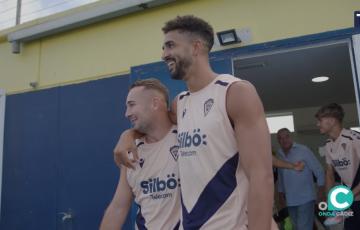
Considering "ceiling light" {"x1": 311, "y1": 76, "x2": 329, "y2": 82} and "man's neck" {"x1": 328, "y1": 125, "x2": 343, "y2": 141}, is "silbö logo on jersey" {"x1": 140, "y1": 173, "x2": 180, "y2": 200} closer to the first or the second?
"man's neck" {"x1": 328, "y1": 125, "x2": 343, "y2": 141}

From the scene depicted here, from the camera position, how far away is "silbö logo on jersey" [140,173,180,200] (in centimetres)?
234

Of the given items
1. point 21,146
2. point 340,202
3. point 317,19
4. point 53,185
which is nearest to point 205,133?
point 317,19

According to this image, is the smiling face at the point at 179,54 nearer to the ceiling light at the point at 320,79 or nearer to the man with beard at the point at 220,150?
the man with beard at the point at 220,150

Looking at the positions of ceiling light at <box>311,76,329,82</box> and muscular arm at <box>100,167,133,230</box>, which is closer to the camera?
muscular arm at <box>100,167,133,230</box>

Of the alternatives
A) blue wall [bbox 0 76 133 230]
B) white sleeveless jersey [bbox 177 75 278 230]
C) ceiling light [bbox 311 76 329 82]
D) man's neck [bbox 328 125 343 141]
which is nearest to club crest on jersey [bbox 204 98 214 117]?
white sleeveless jersey [bbox 177 75 278 230]

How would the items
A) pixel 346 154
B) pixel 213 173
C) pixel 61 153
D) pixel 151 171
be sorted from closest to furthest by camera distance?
pixel 213 173
pixel 151 171
pixel 346 154
pixel 61 153

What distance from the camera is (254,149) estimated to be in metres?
1.79

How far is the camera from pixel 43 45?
610 cm

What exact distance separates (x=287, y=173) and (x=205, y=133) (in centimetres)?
450

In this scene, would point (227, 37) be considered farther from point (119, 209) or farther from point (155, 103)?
point (119, 209)

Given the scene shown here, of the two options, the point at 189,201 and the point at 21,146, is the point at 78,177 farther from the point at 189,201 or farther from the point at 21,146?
the point at 189,201

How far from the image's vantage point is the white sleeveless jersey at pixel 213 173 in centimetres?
186

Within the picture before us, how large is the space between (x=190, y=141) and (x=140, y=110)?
610mm

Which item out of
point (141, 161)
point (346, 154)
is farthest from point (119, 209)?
point (346, 154)
